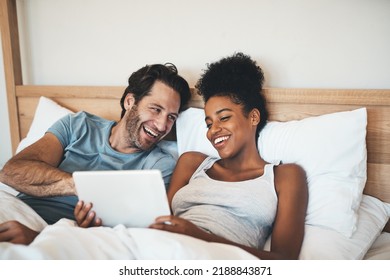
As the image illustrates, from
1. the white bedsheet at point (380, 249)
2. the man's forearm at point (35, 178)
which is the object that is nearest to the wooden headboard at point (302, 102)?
the white bedsheet at point (380, 249)

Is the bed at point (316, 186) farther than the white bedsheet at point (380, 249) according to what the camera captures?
No

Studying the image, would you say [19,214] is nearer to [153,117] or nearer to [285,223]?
[153,117]

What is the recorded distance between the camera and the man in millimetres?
937

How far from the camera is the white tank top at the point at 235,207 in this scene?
0.78 m

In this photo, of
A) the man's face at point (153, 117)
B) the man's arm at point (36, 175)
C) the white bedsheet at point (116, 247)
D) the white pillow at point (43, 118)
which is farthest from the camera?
the white pillow at point (43, 118)

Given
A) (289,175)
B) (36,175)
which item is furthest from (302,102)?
(36,175)

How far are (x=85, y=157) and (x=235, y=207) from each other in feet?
1.61

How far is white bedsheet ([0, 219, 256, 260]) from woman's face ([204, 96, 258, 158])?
317 millimetres

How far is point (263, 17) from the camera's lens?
1043mm

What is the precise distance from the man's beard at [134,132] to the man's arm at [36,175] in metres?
0.21

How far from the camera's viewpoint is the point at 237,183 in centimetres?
86

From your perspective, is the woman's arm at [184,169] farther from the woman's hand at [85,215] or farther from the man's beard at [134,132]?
the woman's hand at [85,215]

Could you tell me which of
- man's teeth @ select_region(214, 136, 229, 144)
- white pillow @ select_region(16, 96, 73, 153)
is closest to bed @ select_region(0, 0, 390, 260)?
man's teeth @ select_region(214, 136, 229, 144)

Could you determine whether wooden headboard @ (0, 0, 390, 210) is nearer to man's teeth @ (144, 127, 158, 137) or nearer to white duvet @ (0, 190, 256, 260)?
man's teeth @ (144, 127, 158, 137)
